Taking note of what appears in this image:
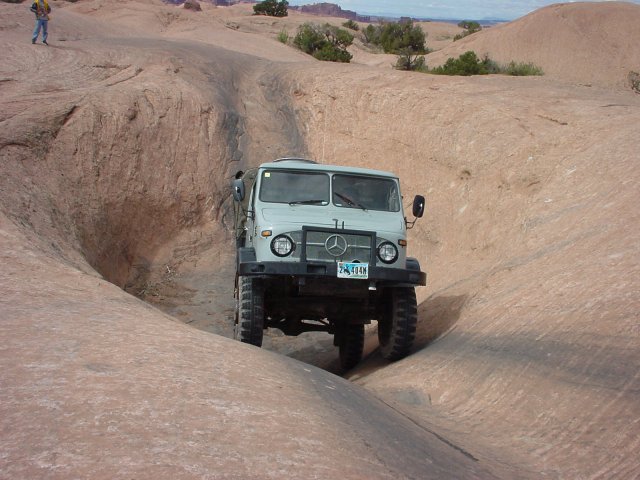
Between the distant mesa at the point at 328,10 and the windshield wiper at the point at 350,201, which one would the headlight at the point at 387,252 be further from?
the distant mesa at the point at 328,10

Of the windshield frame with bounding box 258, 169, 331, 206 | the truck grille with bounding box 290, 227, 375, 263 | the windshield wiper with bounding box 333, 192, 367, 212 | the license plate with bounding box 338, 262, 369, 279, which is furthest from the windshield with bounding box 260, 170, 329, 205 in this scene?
the license plate with bounding box 338, 262, 369, 279

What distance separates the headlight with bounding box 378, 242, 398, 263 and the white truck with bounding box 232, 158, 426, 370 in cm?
1

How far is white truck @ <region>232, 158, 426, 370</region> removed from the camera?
8289 mm

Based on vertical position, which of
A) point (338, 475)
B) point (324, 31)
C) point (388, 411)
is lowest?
point (388, 411)

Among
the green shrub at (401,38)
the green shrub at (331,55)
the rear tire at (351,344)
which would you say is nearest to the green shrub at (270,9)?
the green shrub at (401,38)

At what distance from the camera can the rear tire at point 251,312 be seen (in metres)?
8.50

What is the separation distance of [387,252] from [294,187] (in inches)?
56.2

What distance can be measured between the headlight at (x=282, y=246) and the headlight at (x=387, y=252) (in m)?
0.98

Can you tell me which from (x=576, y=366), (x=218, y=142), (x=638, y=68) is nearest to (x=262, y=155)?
(x=218, y=142)

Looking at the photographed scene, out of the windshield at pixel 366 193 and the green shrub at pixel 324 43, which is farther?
the green shrub at pixel 324 43

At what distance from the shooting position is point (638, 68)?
34281 mm

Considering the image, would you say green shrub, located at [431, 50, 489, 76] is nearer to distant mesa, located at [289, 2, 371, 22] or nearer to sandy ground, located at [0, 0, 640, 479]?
sandy ground, located at [0, 0, 640, 479]

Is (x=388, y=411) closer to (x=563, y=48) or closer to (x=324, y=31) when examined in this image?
(x=563, y=48)

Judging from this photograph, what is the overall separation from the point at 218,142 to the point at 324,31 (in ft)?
85.1
